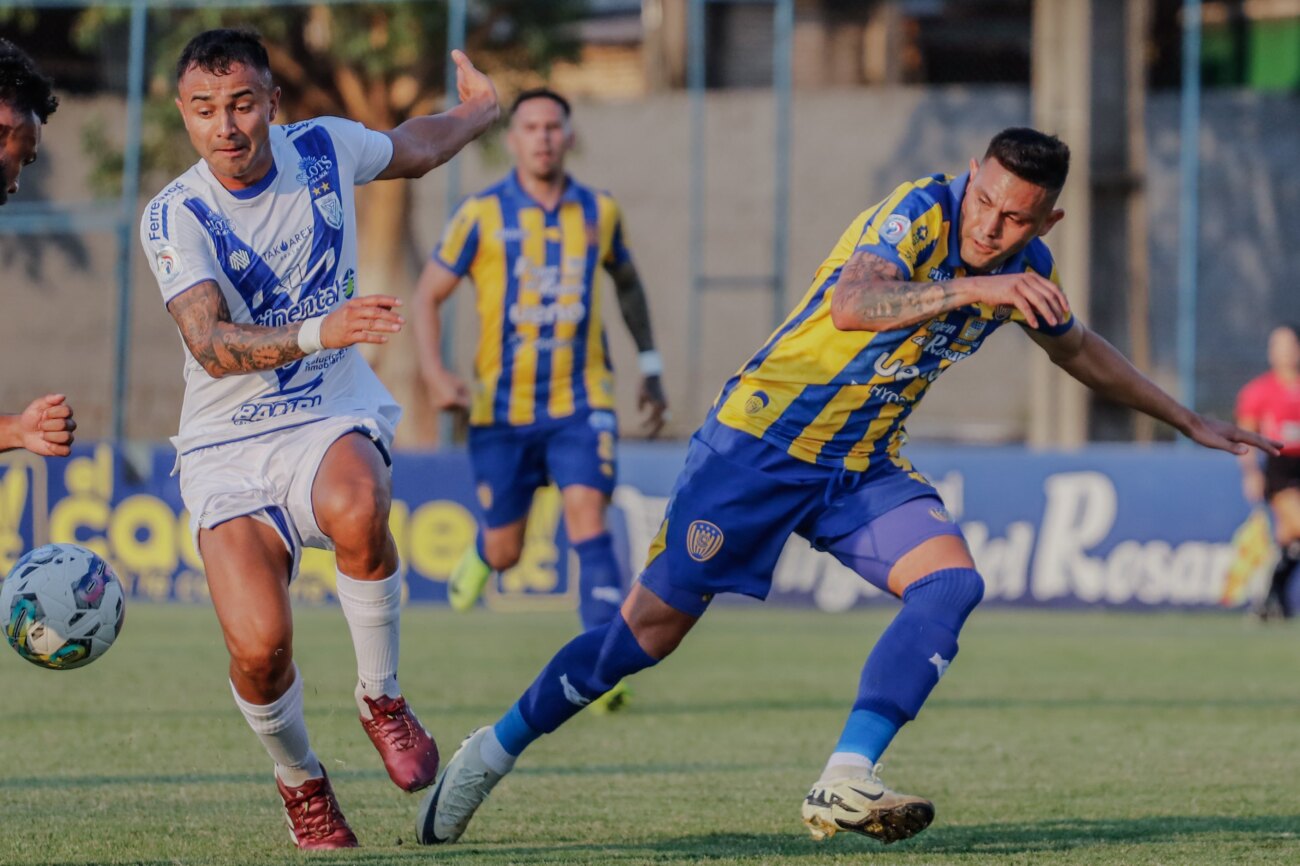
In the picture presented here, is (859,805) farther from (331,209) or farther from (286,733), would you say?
(331,209)

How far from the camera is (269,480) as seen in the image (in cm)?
545

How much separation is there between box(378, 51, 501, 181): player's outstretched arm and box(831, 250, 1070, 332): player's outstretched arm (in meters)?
1.51

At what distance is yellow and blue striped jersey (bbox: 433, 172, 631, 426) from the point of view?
9547 mm

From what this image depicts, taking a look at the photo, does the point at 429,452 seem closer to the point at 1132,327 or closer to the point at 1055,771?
the point at 1132,327

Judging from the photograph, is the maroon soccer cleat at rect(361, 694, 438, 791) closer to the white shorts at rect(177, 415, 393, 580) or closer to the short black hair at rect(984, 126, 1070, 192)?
the white shorts at rect(177, 415, 393, 580)

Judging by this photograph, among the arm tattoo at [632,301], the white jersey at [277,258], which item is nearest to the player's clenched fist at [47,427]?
the white jersey at [277,258]

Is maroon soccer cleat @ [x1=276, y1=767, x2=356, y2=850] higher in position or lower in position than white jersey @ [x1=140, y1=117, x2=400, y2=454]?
lower

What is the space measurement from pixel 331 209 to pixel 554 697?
1539 millimetres

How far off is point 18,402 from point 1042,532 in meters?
10.2

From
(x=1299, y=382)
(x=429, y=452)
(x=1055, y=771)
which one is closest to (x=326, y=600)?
(x=429, y=452)

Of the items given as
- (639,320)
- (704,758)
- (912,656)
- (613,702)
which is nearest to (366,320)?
(912,656)

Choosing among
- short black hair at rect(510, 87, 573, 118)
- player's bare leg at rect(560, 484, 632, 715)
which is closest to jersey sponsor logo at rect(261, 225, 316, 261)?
player's bare leg at rect(560, 484, 632, 715)

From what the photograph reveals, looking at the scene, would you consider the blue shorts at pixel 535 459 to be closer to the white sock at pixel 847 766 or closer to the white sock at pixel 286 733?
the white sock at pixel 286 733

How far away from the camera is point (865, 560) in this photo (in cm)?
543
